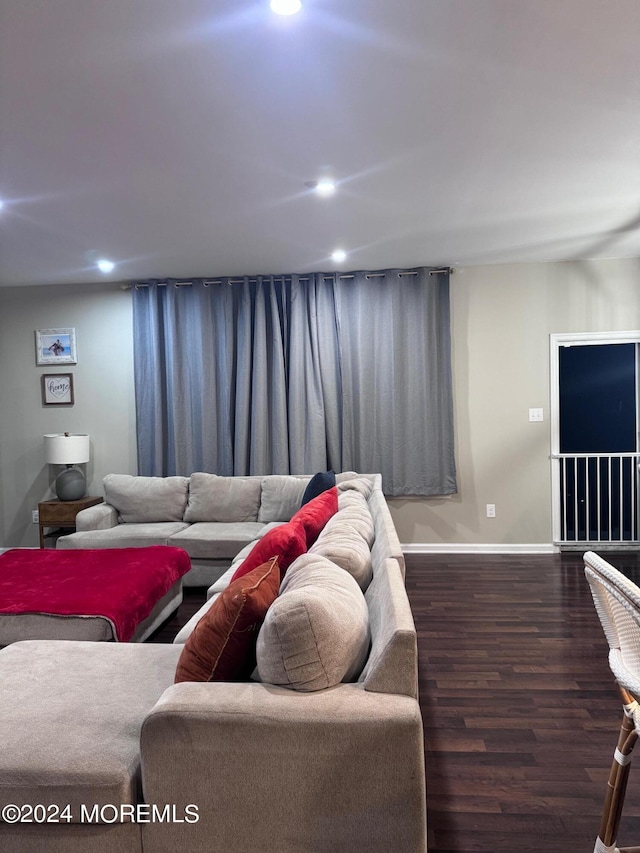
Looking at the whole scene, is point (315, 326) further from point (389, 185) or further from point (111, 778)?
point (111, 778)

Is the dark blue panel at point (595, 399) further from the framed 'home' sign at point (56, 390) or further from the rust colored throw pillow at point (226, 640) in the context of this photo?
the rust colored throw pillow at point (226, 640)

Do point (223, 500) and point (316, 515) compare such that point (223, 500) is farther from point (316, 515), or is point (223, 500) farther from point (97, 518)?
point (316, 515)

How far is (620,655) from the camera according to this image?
166 cm

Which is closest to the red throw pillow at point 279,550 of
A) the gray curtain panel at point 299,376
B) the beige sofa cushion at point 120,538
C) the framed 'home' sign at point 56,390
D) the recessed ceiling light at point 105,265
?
the beige sofa cushion at point 120,538

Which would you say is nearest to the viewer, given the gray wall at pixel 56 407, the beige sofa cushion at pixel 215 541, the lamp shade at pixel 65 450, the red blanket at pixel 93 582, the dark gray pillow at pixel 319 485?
the red blanket at pixel 93 582

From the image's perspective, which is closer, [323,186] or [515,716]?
[515,716]

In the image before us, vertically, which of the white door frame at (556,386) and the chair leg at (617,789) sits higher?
the white door frame at (556,386)

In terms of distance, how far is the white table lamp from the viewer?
18.4ft

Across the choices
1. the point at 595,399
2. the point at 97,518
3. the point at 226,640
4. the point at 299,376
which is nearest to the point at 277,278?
the point at 299,376

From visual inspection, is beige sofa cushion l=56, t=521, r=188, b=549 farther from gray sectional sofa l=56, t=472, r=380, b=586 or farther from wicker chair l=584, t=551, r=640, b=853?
wicker chair l=584, t=551, r=640, b=853

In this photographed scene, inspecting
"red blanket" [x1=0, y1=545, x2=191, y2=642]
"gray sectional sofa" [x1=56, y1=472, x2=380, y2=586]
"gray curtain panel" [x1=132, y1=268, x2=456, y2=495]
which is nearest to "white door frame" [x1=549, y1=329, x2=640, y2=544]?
"gray curtain panel" [x1=132, y1=268, x2=456, y2=495]

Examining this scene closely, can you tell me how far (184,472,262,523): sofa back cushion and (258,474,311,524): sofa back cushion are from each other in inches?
3.8

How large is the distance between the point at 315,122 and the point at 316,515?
1735 millimetres

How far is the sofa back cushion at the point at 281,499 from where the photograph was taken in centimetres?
505
